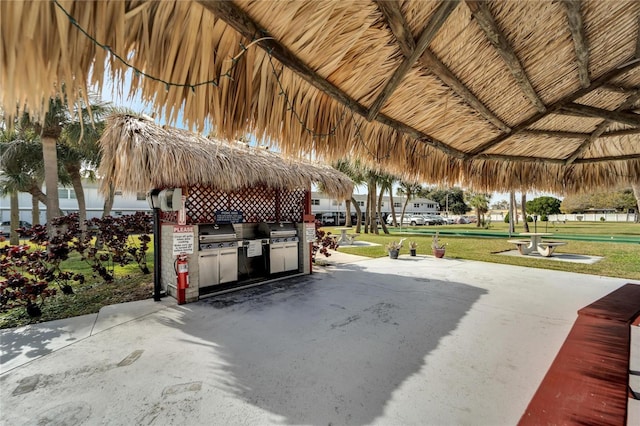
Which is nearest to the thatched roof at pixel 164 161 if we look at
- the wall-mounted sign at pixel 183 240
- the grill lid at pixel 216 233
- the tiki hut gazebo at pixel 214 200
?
the tiki hut gazebo at pixel 214 200

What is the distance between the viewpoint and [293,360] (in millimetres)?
3023

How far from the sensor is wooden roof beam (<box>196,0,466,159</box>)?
114cm

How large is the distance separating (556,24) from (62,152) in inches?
584

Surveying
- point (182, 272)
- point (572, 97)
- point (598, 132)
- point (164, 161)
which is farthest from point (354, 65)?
point (182, 272)

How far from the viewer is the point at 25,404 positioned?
2346mm

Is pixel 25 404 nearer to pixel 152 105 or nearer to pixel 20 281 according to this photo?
pixel 20 281

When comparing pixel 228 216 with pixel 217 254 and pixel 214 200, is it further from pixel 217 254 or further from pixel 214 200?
pixel 217 254

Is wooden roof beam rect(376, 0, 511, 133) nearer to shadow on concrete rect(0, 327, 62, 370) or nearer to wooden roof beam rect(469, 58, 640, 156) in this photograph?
wooden roof beam rect(469, 58, 640, 156)

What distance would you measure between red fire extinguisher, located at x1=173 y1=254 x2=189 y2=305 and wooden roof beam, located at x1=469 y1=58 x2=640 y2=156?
4.96 metres

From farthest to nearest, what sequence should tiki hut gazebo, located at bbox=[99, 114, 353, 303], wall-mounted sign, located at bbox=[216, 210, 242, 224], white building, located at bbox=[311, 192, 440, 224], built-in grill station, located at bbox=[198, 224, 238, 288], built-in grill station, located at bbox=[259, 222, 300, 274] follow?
white building, located at bbox=[311, 192, 440, 224] < built-in grill station, located at bbox=[259, 222, 300, 274] < wall-mounted sign, located at bbox=[216, 210, 242, 224] < built-in grill station, located at bbox=[198, 224, 238, 288] < tiki hut gazebo, located at bbox=[99, 114, 353, 303]

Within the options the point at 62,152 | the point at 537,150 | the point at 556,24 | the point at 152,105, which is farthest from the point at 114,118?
the point at 62,152

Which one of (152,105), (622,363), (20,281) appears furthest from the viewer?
(20,281)

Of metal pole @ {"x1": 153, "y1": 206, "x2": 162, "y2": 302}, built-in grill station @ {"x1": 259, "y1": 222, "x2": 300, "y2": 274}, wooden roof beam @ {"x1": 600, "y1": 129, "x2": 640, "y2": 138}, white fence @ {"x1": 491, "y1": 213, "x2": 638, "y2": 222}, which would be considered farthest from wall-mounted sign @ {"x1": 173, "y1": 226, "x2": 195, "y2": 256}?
white fence @ {"x1": 491, "y1": 213, "x2": 638, "y2": 222}

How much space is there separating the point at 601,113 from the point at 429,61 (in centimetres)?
188
